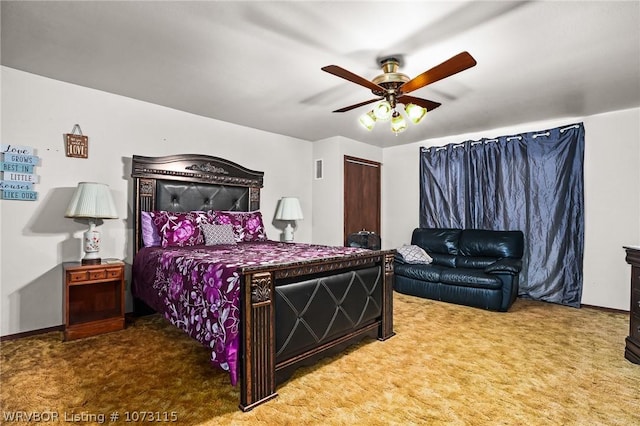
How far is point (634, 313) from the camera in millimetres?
2498

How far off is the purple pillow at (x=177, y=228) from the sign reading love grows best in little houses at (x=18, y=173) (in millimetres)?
1026

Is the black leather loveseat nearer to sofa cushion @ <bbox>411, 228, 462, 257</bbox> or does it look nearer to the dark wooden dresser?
sofa cushion @ <bbox>411, 228, 462, 257</bbox>

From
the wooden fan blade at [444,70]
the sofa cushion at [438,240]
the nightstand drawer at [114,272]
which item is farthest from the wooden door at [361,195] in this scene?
the nightstand drawer at [114,272]

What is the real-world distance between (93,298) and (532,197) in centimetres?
536

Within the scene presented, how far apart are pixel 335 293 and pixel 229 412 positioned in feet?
3.32

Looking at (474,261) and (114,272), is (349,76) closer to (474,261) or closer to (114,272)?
(114,272)

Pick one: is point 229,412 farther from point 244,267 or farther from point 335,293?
point 335,293

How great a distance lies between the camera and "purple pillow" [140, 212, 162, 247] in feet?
10.9

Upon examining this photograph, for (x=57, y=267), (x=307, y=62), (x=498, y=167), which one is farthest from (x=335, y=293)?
(x=498, y=167)

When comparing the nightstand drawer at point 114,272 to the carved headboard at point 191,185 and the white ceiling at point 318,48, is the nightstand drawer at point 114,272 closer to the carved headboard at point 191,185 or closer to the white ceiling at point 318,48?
the carved headboard at point 191,185

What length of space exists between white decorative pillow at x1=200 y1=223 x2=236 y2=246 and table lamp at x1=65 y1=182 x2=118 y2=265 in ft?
2.82

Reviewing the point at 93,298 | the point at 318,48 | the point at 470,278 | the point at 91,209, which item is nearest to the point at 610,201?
the point at 470,278

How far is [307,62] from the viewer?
2625 millimetres

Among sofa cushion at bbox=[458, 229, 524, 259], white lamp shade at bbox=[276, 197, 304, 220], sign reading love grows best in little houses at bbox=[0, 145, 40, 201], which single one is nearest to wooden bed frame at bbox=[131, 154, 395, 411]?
white lamp shade at bbox=[276, 197, 304, 220]
